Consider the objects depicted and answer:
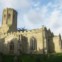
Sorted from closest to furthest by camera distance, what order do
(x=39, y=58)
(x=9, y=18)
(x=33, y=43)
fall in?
(x=39, y=58)
(x=33, y=43)
(x=9, y=18)

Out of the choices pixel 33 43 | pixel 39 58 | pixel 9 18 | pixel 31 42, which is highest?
pixel 9 18

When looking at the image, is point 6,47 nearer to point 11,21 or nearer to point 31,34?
point 31,34

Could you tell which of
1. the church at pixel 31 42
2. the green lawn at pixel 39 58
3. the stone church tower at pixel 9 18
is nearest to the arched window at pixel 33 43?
the church at pixel 31 42

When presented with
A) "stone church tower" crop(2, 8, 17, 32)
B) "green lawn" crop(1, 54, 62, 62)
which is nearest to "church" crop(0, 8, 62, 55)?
"green lawn" crop(1, 54, 62, 62)

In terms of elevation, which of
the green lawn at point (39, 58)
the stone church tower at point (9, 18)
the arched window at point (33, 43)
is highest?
the stone church tower at point (9, 18)

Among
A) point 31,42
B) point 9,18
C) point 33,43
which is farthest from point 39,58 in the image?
point 9,18

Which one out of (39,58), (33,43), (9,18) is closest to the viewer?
(39,58)

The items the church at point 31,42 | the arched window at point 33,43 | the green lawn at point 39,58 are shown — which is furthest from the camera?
the arched window at point 33,43

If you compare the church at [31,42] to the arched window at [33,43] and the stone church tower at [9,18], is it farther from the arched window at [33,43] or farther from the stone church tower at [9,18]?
the stone church tower at [9,18]

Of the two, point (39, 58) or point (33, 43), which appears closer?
point (39, 58)

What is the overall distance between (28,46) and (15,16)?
1691 cm

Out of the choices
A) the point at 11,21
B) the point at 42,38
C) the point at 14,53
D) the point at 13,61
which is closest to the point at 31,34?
the point at 42,38

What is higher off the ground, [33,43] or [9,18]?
[9,18]

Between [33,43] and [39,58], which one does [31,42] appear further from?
[39,58]
